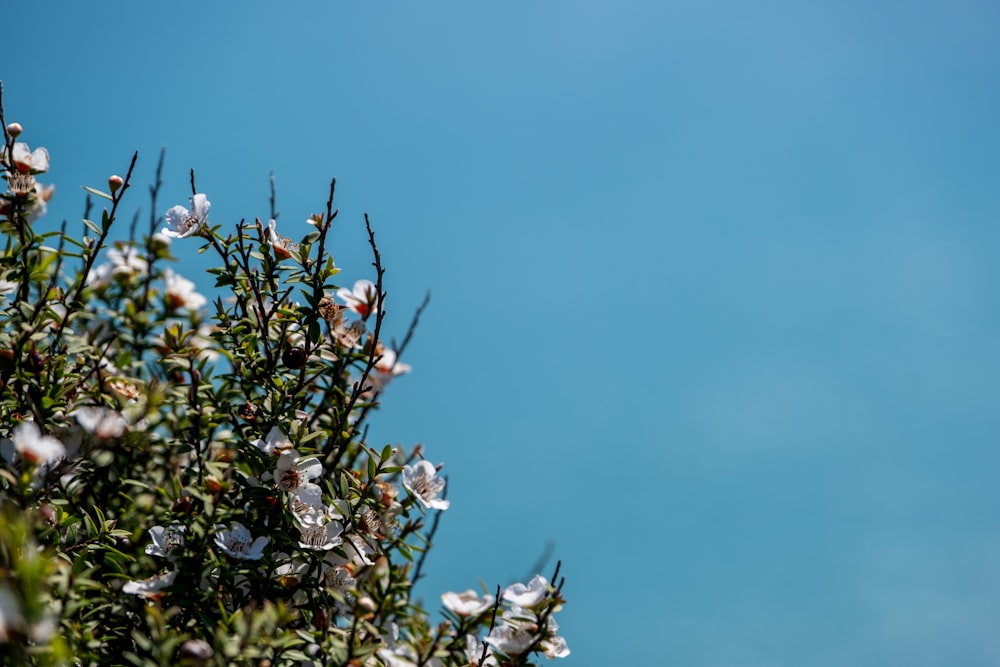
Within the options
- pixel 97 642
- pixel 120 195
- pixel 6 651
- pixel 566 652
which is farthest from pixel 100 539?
pixel 566 652

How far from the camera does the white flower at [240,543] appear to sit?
1.90m

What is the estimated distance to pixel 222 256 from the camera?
2.29m

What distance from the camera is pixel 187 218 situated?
89.8 inches

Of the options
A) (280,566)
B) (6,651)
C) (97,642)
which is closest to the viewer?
(6,651)

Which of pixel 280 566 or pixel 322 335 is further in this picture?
pixel 322 335

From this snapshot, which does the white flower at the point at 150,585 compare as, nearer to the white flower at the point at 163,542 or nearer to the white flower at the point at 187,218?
the white flower at the point at 163,542

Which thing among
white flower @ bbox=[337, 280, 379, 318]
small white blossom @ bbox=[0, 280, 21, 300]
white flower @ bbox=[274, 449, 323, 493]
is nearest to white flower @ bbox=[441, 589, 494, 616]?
white flower @ bbox=[274, 449, 323, 493]

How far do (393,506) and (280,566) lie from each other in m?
0.33

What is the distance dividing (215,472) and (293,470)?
0.19 metres

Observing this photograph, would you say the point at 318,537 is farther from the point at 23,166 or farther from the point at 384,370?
the point at 23,166

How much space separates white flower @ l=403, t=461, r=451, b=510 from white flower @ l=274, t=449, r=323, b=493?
0.89ft

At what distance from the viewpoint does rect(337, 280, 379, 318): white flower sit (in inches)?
85.6

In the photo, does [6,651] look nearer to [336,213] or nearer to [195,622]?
[195,622]

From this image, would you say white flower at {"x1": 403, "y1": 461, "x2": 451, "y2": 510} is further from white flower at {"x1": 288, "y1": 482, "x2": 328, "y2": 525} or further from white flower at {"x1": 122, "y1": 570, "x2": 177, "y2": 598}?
white flower at {"x1": 122, "y1": 570, "x2": 177, "y2": 598}
